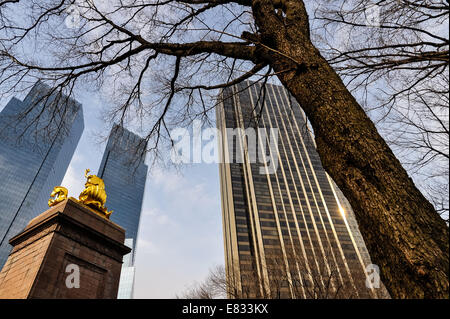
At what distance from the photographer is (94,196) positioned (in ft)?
27.1

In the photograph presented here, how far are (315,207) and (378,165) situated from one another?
79630 millimetres

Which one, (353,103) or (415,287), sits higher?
(353,103)

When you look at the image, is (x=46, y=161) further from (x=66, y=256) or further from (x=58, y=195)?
(x=66, y=256)

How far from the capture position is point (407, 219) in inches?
57.9

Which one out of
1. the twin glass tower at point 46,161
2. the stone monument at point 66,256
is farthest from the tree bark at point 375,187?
the stone monument at point 66,256

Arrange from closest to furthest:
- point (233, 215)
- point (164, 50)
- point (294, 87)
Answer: point (294, 87) → point (164, 50) → point (233, 215)

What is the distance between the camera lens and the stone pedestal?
18.5 ft

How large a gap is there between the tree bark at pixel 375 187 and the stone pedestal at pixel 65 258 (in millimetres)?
6599

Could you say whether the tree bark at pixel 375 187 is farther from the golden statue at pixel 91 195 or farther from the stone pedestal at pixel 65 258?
the golden statue at pixel 91 195

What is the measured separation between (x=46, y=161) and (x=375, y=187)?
5005 inches

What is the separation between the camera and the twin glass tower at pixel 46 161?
189 inches

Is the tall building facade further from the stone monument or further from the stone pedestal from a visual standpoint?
the stone pedestal

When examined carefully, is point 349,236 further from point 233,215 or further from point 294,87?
point 294,87
